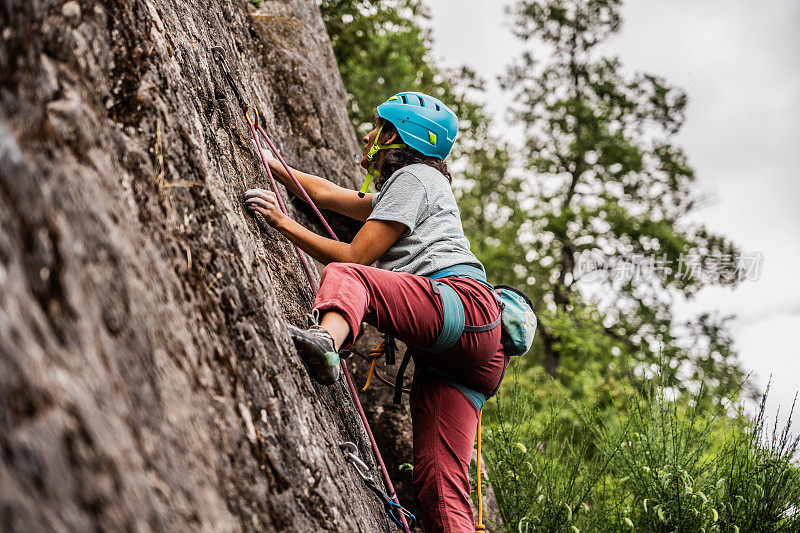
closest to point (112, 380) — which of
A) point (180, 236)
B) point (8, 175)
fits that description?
point (8, 175)

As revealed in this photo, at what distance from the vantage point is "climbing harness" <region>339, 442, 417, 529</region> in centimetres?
247

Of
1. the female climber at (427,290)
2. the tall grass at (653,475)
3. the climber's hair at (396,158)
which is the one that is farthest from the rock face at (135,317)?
the tall grass at (653,475)

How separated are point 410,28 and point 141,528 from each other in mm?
15198

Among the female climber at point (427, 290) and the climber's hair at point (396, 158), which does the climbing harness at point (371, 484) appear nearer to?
the female climber at point (427, 290)

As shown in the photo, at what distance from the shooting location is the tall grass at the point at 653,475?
3.94 m

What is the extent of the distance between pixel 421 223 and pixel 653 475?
268cm

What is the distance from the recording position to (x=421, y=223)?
308cm

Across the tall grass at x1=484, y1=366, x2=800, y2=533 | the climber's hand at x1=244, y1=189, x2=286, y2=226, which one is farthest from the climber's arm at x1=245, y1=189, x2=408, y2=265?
the tall grass at x1=484, y1=366, x2=800, y2=533

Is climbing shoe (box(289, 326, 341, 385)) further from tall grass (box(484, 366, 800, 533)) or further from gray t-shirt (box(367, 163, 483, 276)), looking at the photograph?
tall grass (box(484, 366, 800, 533))

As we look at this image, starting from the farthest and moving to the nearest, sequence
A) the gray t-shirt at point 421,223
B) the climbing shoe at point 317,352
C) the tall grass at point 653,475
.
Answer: the tall grass at point 653,475, the gray t-shirt at point 421,223, the climbing shoe at point 317,352

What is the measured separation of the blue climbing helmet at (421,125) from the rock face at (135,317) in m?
1.14

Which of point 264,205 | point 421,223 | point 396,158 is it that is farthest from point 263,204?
point 396,158

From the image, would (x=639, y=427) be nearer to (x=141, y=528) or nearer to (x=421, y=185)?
(x=421, y=185)

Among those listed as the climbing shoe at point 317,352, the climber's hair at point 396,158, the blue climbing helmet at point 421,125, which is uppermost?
the blue climbing helmet at point 421,125
